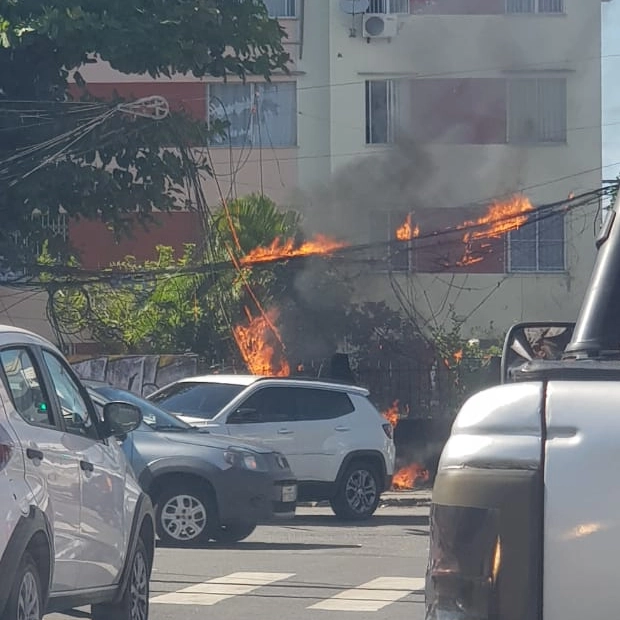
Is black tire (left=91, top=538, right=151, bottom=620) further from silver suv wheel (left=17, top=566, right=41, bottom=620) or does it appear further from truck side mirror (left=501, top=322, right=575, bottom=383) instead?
truck side mirror (left=501, top=322, right=575, bottom=383)

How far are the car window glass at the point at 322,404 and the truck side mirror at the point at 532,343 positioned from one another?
12044 mm

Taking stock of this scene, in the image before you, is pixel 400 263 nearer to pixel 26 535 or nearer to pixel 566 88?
pixel 566 88

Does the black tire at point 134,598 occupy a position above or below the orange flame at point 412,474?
above

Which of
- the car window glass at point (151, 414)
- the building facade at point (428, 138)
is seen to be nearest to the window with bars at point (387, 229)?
the building facade at point (428, 138)

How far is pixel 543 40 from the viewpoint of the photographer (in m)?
26.2

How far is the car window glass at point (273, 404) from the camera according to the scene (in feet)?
55.7

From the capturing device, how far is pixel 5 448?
5.83 meters

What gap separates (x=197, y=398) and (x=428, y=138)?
369 inches

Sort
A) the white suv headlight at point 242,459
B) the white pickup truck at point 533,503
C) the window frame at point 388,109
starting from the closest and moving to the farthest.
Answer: the white pickup truck at point 533,503 → the white suv headlight at point 242,459 → the window frame at point 388,109

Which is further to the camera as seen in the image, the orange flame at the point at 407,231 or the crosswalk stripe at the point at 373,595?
the orange flame at the point at 407,231

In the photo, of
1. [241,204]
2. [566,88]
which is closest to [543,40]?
[566,88]

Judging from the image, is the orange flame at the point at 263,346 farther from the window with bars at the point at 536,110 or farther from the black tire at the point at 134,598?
the black tire at the point at 134,598

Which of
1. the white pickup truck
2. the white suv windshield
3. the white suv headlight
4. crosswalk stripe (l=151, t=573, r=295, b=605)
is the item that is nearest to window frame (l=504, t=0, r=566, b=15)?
the white suv windshield

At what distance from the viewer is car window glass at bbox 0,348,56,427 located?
6387 millimetres
